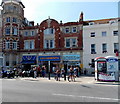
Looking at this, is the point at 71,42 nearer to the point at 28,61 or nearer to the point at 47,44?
the point at 47,44

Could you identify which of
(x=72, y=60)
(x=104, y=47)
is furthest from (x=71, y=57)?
(x=104, y=47)

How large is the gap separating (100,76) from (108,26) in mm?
12875

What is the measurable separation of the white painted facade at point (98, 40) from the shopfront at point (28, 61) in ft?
34.5

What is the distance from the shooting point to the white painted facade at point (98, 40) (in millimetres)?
24578

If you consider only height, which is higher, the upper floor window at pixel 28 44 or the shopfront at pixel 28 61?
the upper floor window at pixel 28 44

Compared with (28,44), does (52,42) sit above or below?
above

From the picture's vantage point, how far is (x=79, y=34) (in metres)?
26.7

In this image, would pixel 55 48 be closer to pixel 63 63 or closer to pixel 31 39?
pixel 63 63

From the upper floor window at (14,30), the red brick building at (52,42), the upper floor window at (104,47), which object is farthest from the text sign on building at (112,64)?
the upper floor window at (14,30)

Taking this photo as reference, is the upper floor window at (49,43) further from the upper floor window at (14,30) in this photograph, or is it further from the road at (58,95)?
the road at (58,95)

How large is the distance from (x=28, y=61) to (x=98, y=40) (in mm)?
14740

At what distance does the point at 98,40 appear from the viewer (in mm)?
25453

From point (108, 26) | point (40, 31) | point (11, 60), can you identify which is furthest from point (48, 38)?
point (108, 26)

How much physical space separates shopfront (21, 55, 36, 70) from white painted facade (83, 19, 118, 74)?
1051cm
